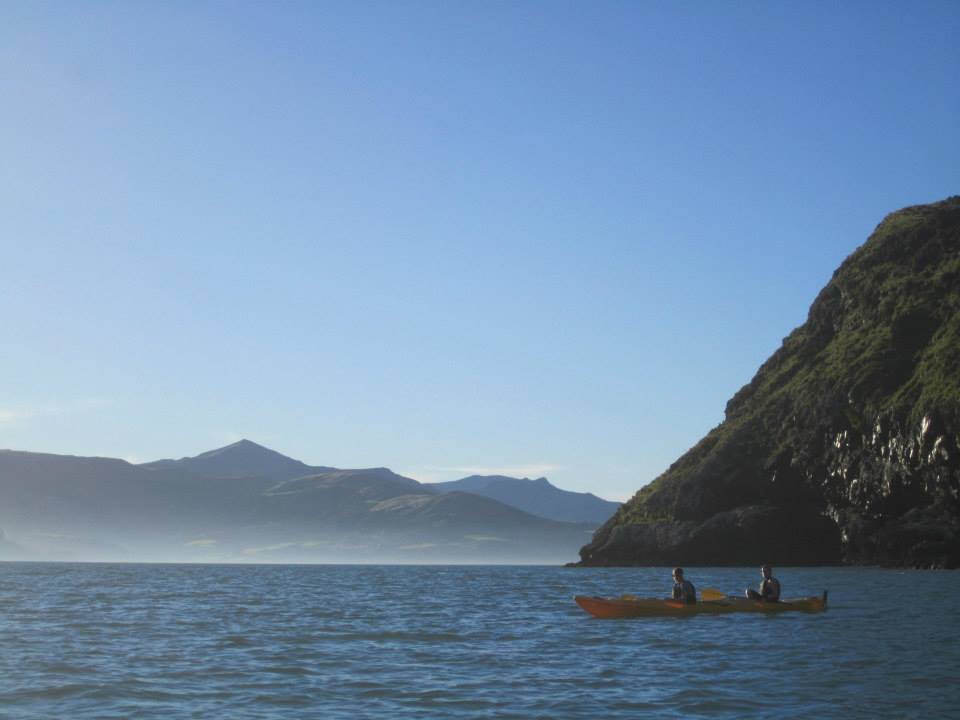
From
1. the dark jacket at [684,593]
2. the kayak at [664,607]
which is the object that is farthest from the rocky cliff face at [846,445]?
the dark jacket at [684,593]

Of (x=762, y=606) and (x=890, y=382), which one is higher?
(x=890, y=382)

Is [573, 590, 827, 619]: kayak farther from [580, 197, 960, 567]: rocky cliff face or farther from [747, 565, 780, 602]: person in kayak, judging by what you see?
[580, 197, 960, 567]: rocky cliff face

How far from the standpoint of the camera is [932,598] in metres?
60.9

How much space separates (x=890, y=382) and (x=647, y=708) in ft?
394

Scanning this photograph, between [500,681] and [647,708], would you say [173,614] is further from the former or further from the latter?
[647,708]

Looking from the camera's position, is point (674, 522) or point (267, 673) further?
point (674, 522)

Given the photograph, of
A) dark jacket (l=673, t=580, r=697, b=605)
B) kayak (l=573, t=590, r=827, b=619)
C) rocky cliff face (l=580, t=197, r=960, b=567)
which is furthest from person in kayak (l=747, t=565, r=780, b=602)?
rocky cliff face (l=580, t=197, r=960, b=567)

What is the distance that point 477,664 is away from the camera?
32812 mm

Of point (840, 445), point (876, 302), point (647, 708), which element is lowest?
point (647, 708)

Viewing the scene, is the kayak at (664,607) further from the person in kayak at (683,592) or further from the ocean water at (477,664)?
the ocean water at (477,664)

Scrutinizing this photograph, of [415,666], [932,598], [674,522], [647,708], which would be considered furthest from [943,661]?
[674,522]

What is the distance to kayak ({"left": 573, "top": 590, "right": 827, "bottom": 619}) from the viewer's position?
4853 cm

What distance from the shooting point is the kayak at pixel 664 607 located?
48531 millimetres

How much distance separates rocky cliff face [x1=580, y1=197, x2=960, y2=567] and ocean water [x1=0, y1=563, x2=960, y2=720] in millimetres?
64458
